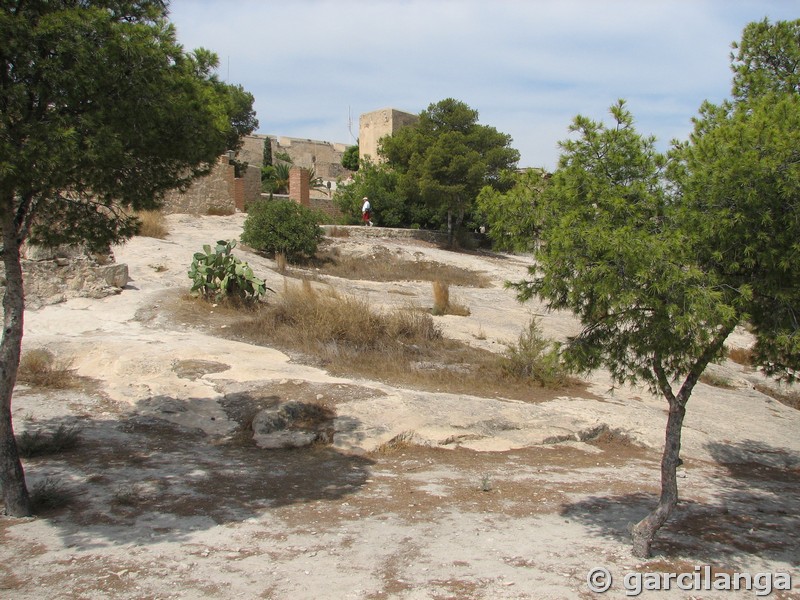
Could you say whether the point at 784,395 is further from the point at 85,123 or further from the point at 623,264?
the point at 85,123

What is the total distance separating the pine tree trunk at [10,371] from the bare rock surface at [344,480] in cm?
19

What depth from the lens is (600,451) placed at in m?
A: 8.34

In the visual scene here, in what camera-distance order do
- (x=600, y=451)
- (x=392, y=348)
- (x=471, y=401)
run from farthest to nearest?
(x=392, y=348)
(x=471, y=401)
(x=600, y=451)

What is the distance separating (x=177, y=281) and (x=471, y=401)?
7.88 m

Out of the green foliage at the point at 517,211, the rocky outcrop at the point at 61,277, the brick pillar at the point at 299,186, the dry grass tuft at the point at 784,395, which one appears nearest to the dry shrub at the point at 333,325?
the rocky outcrop at the point at 61,277

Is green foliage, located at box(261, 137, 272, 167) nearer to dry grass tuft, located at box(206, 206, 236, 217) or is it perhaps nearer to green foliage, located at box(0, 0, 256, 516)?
dry grass tuft, located at box(206, 206, 236, 217)

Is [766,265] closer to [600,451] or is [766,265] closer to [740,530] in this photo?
[740,530]

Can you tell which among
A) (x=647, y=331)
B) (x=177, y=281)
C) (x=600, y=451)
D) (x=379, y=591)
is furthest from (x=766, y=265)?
(x=177, y=281)

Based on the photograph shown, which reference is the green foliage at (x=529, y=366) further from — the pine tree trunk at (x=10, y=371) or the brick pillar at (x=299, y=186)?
the brick pillar at (x=299, y=186)

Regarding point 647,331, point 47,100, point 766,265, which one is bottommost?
point 647,331

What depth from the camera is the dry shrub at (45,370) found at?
8.43 metres

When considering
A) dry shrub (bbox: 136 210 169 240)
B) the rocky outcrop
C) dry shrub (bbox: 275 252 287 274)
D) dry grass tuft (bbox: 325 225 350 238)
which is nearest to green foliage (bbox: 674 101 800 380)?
the rocky outcrop

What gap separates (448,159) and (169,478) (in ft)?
74.0

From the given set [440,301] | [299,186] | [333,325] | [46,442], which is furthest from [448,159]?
[46,442]
